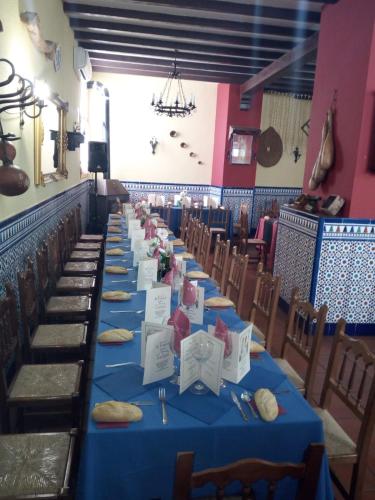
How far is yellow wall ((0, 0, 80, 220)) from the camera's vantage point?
9.51 ft

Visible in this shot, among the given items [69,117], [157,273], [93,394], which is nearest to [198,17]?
[69,117]

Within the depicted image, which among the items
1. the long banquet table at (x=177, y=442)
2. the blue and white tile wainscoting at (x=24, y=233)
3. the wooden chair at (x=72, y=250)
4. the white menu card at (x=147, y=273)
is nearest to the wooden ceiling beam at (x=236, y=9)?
the blue and white tile wainscoting at (x=24, y=233)

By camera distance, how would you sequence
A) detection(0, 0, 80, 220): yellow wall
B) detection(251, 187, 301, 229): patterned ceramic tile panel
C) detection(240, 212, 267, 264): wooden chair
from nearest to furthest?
detection(0, 0, 80, 220): yellow wall < detection(240, 212, 267, 264): wooden chair < detection(251, 187, 301, 229): patterned ceramic tile panel

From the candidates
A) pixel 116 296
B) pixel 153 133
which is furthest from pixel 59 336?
pixel 153 133

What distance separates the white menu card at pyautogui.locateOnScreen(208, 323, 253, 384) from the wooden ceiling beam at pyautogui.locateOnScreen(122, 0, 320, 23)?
13.7ft

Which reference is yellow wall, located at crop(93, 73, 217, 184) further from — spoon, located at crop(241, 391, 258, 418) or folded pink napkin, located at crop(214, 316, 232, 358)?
spoon, located at crop(241, 391, 258, 418)

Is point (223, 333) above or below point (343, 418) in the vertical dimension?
above

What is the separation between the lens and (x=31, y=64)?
11.8 ft

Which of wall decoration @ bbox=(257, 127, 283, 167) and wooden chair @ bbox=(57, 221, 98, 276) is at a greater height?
wall decoration @ bbox=(257, 127, 283, 167)

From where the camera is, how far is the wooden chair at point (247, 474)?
1.00 meters

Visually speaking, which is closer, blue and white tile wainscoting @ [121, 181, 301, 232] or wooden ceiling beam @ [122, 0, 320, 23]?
wooden ceiling beam @ [122, 0, 320, 23]

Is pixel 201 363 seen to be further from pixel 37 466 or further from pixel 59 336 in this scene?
pixel 59 336

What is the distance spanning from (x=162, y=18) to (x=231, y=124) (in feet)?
12.9

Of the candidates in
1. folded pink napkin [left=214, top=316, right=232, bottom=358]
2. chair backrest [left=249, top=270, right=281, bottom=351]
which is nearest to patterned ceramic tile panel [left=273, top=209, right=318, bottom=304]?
chair backrest [left=249, top=270, right=281, bottom=351]
